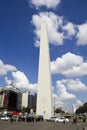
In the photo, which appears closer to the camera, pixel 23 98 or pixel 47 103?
pixel 47 103

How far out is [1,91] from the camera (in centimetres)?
15275

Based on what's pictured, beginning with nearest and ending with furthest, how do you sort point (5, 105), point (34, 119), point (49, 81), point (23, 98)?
point (34, 119) < point (49, 81) < point (5, 105) < point (23, 98)

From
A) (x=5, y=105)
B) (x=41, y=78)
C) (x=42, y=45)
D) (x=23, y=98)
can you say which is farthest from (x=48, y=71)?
(x=23, y=98)

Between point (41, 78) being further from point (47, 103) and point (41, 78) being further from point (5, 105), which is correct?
point (5, 105)

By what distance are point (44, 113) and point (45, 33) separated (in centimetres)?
2114

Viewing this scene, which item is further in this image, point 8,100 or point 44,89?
point 8,100

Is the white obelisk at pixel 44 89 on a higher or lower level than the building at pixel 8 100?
lower

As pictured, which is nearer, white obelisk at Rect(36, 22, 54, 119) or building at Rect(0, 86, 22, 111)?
white obelisk at Rect(36, 22, 54, 119)

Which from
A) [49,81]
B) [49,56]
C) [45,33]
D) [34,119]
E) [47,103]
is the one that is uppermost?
[45,33]

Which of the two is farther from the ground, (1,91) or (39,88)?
(1,91)

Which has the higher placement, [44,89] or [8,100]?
[8,100]

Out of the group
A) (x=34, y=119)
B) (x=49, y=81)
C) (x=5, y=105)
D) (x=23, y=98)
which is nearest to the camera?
(x=34, y=119)

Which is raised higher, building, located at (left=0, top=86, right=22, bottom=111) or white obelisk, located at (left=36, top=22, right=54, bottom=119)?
building, located at (left=0, top=86, right=22, bottom=111)

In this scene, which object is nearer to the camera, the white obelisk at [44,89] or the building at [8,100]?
the white obelisk at [44,89]
